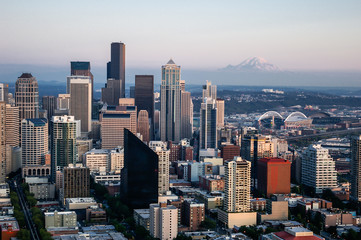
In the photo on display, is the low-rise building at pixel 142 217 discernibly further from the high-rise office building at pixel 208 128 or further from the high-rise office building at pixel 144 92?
the high-rise office building at pixel 144 92

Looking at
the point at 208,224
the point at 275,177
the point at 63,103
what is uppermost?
the point at 63,103

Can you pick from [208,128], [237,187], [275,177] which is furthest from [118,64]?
[237,187]

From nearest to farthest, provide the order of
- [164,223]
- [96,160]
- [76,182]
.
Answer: [164,223] < [76,182] < [96,160]

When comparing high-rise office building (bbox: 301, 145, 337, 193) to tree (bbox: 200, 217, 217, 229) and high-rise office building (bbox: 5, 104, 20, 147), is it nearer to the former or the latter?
tree (bbox: 200, 217, 217, 229)

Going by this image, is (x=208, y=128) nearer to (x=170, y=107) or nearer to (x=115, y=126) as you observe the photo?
(x=115, y=126)

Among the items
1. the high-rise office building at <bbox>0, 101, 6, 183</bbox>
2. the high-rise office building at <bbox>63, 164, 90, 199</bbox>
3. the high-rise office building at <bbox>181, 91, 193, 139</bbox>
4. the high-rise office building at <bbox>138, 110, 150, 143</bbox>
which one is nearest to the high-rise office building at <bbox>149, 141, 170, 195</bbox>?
the high-rise office building at <bbox>63, 164, 90, 199</bbox>

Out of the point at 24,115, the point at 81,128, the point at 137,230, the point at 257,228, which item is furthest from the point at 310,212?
the point at 81,128

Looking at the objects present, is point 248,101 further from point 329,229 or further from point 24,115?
point 329,229
